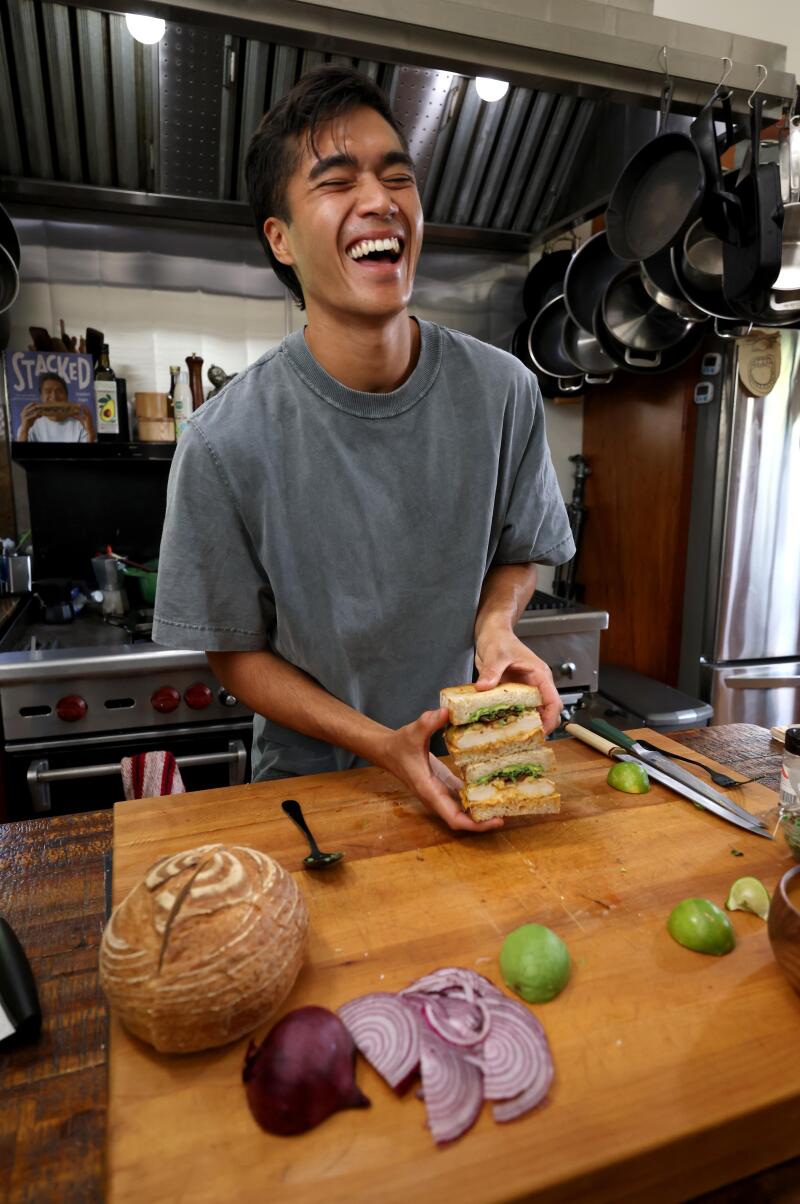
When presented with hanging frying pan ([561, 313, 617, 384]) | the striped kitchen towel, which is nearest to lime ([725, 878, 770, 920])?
the striped kitchen towel

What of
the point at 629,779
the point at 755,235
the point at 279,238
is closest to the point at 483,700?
the point at 629,779

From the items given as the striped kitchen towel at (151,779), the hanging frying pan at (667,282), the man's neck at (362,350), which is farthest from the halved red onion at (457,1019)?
the hanging frying pan at (667,282)

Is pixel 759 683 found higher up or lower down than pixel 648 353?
lower down

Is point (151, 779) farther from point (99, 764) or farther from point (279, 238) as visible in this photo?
point (279, 238)

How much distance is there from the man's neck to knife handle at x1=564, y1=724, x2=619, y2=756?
91 cm

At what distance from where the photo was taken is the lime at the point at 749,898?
3.71 ft

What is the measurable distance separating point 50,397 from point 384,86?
1925 millimetres

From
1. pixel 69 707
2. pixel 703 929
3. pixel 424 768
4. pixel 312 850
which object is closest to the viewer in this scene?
pixel 703 929

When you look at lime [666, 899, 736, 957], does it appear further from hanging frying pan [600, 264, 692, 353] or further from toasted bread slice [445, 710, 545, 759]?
hanging frying pan [600, 264, 692, 353]

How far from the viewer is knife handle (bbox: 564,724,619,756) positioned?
164 cm

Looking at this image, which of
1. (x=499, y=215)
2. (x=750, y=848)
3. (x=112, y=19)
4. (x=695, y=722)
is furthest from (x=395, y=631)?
(x=499, y=215)

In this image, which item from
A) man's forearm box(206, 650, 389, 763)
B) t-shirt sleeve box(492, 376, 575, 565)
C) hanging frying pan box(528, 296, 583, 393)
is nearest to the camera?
man's forearm box(206, 650, 389, 763)

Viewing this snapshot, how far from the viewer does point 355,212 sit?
1.51 meters

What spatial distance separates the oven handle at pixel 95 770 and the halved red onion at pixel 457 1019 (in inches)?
64.8
